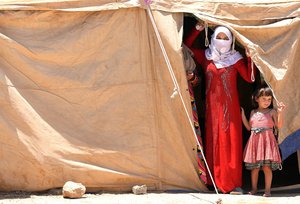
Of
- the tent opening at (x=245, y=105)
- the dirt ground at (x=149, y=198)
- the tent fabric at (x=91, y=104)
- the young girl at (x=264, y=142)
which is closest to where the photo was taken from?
the dirt ground at (x=149, y=198)

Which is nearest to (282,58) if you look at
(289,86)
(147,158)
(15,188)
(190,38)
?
(289,86)

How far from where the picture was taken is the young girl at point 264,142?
685 cm

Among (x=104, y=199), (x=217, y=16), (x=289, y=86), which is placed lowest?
(x=104, y=199)

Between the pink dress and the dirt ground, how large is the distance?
0.29 metres

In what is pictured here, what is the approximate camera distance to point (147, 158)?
690 centimetres

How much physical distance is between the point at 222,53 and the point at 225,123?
594 millimetres

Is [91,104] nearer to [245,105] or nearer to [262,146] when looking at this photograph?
[262,146]

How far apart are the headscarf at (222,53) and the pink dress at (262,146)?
51cm

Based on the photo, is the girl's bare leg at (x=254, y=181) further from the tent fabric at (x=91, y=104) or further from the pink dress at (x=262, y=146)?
the tent fabric at (x=91, y=104)

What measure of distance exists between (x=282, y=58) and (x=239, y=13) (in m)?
0.52

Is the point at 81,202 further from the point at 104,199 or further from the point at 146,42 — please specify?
the point at 146,42

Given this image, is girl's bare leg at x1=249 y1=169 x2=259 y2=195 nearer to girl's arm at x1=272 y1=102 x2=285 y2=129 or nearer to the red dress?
the red dress

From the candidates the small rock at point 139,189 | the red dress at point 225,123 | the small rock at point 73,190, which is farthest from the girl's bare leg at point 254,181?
the small rock at point 73,190

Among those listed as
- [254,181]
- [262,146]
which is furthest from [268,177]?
[262,146]
